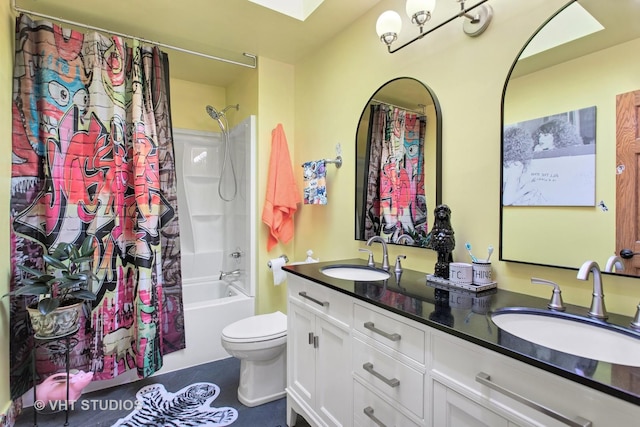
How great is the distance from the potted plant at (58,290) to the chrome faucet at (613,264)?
7.90ft

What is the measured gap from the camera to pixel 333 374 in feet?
4.78

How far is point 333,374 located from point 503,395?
80 cm

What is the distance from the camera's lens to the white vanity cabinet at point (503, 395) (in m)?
0.67

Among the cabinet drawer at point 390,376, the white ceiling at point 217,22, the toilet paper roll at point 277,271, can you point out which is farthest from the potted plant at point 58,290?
the cabinet drawer at point 390,376

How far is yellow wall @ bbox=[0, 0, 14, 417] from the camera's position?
1738mm

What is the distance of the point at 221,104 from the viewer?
343 cm

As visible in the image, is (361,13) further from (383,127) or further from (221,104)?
Answer: (221,104)

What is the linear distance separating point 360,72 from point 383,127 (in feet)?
1.48

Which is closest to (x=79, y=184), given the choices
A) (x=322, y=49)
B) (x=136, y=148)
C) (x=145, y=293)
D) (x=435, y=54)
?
(x=136, y=148)

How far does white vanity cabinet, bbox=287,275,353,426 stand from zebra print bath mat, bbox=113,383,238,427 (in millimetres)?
449

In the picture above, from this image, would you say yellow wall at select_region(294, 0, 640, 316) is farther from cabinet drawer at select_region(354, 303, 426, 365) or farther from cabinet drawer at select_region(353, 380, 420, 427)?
cabinet drawer at select_region(353, 380, 420, 427)

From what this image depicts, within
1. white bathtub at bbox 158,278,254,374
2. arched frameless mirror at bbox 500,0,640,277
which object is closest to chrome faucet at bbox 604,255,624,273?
arched frameless mirror at bbox 500,0,640,277

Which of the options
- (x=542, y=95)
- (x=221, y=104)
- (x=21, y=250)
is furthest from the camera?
(x=221, y=104)

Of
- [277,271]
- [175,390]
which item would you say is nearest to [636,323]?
[277,271]
